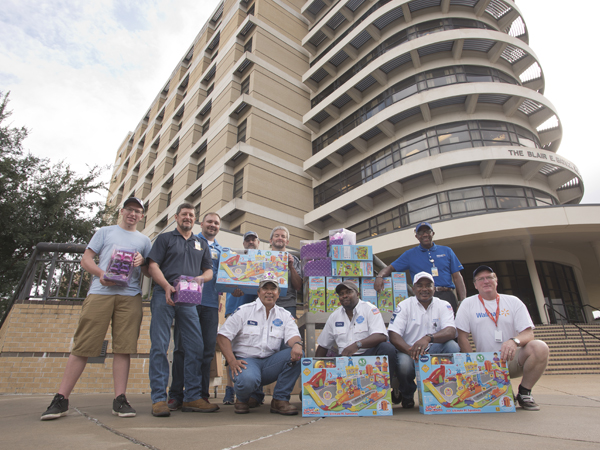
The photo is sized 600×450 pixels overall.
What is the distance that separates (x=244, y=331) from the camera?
11.4 ft

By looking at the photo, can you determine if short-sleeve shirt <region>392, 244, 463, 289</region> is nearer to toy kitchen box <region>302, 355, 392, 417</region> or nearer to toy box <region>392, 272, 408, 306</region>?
toy box <region>392, 272, 408, 306</region>

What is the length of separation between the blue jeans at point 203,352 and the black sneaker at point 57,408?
0.96 m

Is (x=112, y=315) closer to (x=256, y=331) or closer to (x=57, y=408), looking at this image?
(x=57, y=408)

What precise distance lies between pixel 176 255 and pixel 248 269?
87 cm

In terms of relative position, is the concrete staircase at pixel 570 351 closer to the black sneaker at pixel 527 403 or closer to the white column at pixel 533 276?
the white column at pixel 533 276

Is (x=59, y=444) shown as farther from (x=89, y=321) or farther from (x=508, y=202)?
(x=508, y=202)

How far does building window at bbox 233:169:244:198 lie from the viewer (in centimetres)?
2109

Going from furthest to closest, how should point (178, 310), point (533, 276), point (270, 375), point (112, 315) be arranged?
point (533, 276) < point (178, 310) < point (270, 375) < point (112, 315)

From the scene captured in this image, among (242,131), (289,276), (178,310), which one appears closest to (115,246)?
(178,310)

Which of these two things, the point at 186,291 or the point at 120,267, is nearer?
the point at 120,267

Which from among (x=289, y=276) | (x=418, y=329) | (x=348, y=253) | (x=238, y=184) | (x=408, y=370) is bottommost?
(x=408, y=370)

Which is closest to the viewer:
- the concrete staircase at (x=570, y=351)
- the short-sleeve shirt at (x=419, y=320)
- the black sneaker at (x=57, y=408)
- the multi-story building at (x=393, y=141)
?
the black sneaker at (x=57, y=408)

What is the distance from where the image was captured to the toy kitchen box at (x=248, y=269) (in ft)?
13.0

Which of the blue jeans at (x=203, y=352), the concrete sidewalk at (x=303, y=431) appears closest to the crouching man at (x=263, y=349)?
the concrete sidewalk at (x=303, y=431)
